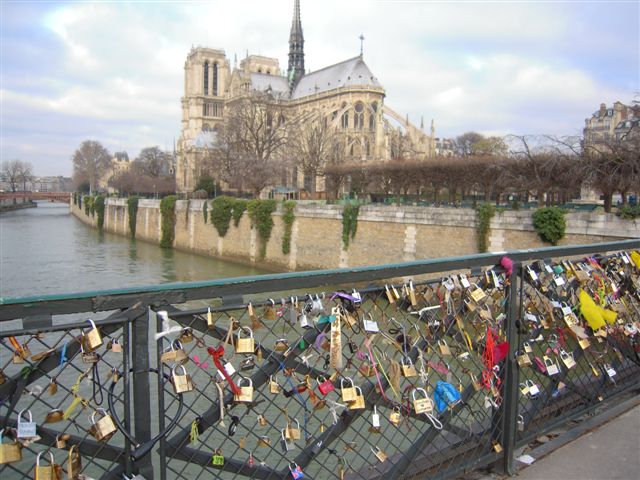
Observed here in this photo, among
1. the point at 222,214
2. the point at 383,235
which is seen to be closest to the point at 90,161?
the point at 222,214

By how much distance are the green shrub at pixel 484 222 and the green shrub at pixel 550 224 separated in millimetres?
1697

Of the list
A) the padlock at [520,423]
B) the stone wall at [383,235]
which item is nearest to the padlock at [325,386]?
the padlock at [520,423]

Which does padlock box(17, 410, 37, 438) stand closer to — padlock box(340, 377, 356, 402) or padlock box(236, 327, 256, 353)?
padlock box(236, 327, 256, 353)

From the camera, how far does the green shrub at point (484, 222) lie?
18297 mm

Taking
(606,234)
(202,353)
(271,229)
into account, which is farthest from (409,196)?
(202,353)

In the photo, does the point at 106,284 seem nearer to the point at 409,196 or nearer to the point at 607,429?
the point at 409,196

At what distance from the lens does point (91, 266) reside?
89.6 feet

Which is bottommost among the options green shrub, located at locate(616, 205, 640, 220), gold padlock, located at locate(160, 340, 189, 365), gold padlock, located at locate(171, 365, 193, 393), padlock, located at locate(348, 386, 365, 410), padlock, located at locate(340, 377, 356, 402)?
padlock, located at locate(348, 386, 365, 410)

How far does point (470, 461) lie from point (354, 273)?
1414 millimetres

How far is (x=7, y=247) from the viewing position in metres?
34.4

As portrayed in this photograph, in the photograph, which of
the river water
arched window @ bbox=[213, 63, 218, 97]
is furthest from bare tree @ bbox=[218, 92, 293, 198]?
arched window @ bbox=[213, 63, 218, 97]

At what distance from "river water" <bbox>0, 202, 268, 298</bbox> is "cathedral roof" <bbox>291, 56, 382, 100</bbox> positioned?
3185 centimetres

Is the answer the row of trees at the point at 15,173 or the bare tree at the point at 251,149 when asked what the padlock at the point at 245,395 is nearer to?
the bare tree at the point at 251,149

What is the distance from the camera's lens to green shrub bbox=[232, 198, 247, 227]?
2953cm
